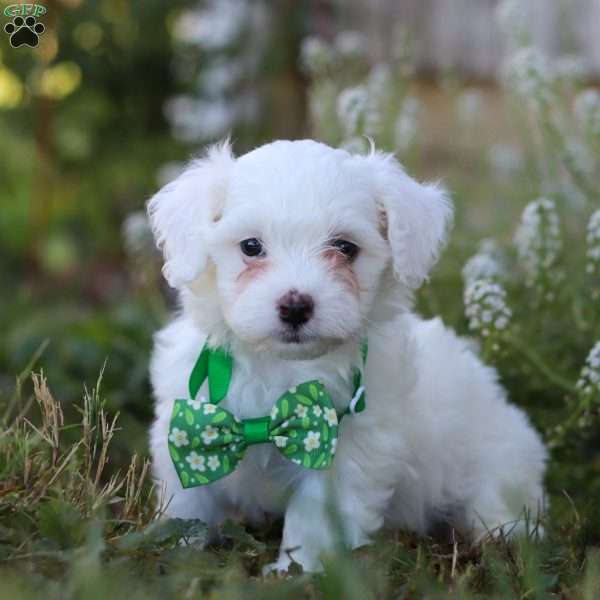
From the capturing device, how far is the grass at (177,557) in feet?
8.13

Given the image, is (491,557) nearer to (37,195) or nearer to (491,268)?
(491,268)

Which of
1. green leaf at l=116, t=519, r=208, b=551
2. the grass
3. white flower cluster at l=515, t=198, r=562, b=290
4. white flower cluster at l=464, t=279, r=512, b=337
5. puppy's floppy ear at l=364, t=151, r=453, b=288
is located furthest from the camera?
white flower cluster at l=515, t=198, r=562, b=290

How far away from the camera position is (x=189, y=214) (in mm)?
3238

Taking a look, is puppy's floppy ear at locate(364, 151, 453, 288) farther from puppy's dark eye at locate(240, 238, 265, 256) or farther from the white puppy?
puppy's dark eye at locate(240, 238, 265, 256)

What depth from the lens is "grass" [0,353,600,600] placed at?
2.48m

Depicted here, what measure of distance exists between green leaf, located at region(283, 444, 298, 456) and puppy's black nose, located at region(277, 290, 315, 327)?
0.46 m

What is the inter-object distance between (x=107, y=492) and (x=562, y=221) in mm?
3304

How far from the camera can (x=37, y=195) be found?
9352 mm

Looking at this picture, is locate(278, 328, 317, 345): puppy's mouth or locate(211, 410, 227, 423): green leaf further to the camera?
locate(211, 410, 227, 423): green leaf

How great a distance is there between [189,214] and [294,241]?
1.23 ft

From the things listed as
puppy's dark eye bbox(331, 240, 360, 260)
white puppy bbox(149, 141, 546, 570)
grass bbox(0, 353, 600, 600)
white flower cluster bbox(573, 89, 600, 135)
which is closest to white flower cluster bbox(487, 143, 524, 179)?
white flower cluster bbox(573, 89, 600, 135)

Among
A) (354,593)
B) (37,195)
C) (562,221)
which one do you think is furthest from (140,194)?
(354,593)

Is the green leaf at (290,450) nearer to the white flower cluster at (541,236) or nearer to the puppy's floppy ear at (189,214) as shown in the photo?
the puppy's floppy ear at (189,214)

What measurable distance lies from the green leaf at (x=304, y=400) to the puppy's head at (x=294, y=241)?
8.1 inches
